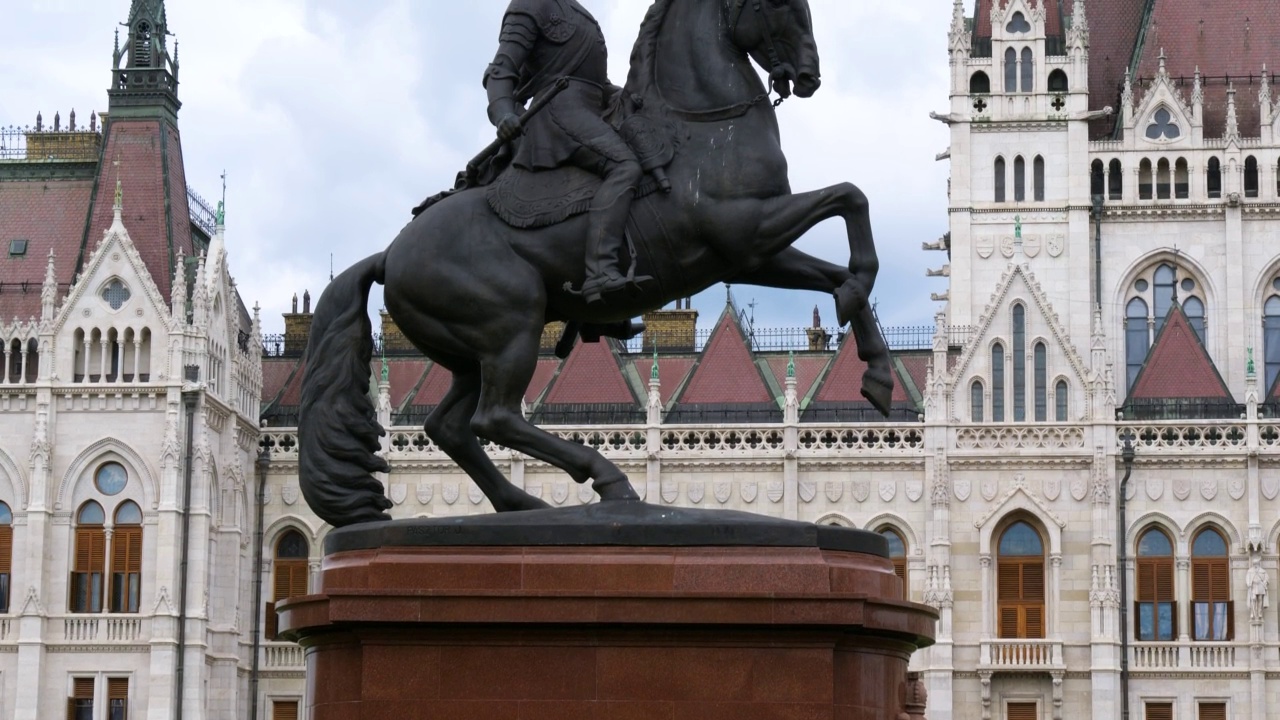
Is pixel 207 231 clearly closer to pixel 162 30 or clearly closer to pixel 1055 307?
pixel 162 30

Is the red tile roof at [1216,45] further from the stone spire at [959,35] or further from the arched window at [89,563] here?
the arched window at [89,563]

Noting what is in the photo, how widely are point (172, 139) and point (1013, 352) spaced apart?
22.6 meters

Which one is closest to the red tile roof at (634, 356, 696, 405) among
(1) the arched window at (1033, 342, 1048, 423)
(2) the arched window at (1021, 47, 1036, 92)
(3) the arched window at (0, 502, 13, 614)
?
(1) the arched window at (1033, 342, 1048, 423)

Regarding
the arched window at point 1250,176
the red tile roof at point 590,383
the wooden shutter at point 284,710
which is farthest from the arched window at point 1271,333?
the wooden shutter at point 284,710

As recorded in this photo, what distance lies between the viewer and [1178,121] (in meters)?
59.2

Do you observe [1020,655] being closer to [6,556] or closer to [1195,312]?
[1195,312]

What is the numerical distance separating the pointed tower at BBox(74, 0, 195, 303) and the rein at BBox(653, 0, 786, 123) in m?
44.5

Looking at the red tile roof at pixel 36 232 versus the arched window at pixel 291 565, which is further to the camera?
the arched window at pixel 291 565

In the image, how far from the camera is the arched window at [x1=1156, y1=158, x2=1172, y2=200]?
59094mm

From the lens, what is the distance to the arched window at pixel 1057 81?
194ft

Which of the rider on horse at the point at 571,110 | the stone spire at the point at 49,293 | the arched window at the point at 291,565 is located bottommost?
the rider on horse at the point at 571,110

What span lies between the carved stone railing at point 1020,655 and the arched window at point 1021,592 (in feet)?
2.03

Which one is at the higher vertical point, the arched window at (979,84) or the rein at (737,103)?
the arched window at (979,84)

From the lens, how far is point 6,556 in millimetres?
54375
